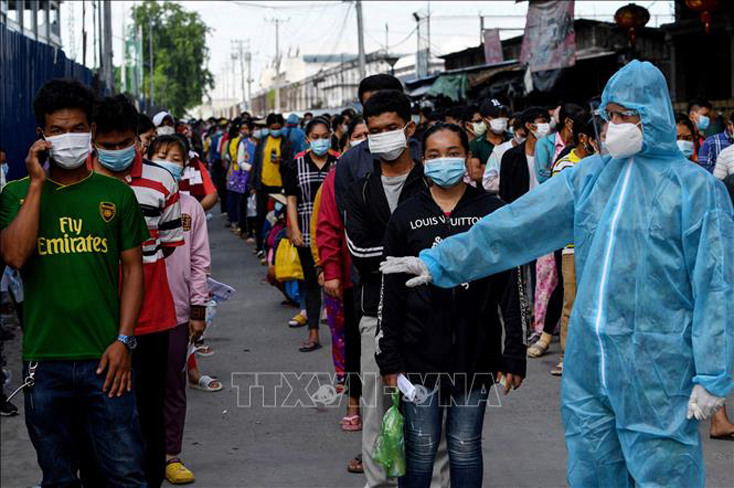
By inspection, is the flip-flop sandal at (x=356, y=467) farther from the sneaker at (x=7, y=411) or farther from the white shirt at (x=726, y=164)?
the white shirt at (x=726, y=164)

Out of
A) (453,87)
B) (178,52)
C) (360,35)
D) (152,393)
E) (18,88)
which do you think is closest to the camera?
(152,393)

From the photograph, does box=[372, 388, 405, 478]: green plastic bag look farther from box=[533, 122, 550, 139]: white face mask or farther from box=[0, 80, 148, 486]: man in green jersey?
box=[533, 122, 550, 139]: white face mask

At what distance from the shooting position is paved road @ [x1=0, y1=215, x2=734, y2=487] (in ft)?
20.5

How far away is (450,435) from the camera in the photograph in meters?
4.74

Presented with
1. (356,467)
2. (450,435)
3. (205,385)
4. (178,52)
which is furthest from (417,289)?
(178,52)

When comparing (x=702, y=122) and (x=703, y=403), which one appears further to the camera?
(x=702, y=122)

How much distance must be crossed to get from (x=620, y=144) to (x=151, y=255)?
2.27m

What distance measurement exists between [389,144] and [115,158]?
132 cm

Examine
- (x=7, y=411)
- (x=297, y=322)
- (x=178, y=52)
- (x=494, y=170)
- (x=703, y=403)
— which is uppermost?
(x=178, y=52)

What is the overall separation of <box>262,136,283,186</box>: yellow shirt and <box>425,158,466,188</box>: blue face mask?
10.2 metres

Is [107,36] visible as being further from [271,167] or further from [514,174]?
[514,174]

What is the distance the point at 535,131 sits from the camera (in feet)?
33.0

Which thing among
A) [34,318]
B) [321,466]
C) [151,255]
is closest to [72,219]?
[34,318]

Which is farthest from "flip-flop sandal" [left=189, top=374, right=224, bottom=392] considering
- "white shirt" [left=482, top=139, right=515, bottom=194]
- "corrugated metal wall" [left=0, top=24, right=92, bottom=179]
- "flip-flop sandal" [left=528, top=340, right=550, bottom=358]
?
"corrugated metal wall" [left=0, top=24, right=92, bottom=179]
